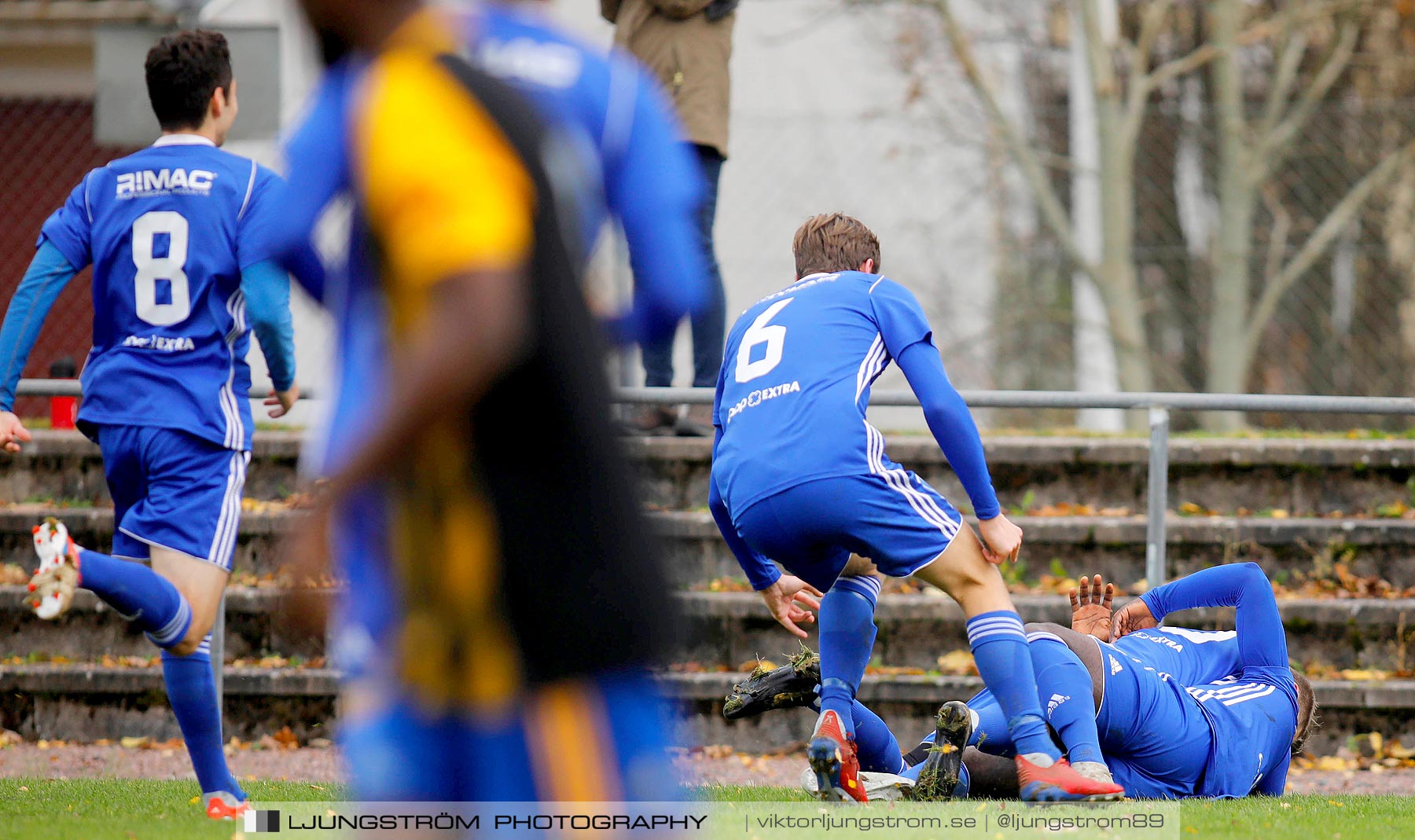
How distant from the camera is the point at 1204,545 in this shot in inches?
280

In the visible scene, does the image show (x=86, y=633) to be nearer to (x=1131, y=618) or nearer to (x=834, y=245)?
(x=834, y=245)

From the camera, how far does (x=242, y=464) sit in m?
4.63

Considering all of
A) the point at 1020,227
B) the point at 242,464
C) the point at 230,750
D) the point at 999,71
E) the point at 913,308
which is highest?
the point at 999,71

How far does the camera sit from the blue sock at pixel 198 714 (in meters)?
4.50

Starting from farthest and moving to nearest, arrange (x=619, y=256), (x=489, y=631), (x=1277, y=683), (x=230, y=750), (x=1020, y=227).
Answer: (x=1020, y=227)
(x=230, y=750)
(x=1277, y=683)
(x=619, y=256)
(x=489, y=631)

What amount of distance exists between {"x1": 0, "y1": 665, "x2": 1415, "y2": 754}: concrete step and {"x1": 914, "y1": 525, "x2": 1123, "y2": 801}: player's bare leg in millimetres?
2011

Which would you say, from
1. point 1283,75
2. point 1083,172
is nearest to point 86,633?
point 1083,172

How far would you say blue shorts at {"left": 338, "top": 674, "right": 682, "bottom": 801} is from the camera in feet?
6.16

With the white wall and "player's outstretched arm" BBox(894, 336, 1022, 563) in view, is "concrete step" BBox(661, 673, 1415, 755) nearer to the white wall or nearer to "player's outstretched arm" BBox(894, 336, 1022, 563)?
"player's outstretched arm" BBox(894, 336, 1022, 563)

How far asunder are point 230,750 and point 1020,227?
328 inches

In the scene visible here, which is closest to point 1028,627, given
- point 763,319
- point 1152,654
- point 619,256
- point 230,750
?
point 1152,654

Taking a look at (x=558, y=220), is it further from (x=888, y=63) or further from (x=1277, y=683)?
(x=888, y=63)

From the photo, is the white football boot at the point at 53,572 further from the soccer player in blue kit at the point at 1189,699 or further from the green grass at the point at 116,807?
the soccer player in blue kit at the point at 1189,699

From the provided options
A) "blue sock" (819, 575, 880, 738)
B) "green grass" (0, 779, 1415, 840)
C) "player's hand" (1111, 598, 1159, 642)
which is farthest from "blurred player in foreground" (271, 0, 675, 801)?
"player's hand" (1111, 598, 1159, 642)
